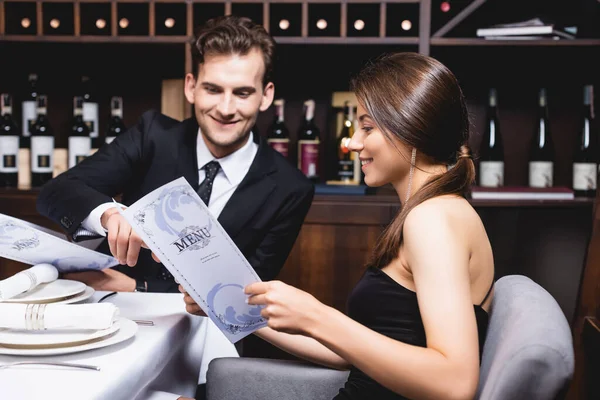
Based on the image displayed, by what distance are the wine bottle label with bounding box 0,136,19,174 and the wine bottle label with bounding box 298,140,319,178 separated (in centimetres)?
109

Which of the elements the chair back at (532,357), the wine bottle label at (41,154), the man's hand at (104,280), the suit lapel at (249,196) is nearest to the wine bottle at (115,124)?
the wine bottle label at (41,154)

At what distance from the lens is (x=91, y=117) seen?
2.52m

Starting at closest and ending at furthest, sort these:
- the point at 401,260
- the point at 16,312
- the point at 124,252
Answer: the point at 16,312 < the point at 401,260 < the point at 124,252

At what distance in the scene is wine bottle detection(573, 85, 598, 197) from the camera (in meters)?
2.37

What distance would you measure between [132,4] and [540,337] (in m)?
2.08

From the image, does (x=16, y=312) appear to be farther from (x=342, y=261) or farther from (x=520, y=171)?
(x=520, y=171)

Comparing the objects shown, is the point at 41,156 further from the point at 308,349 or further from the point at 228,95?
the point at 308,349

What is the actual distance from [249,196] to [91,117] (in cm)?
94

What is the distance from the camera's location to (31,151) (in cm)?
256

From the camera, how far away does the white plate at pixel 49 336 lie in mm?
886

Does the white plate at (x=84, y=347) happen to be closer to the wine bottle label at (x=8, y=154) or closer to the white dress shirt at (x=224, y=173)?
the white dress shirt at (x=224, y=173)

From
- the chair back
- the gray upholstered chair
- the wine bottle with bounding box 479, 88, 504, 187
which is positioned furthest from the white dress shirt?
the chair back

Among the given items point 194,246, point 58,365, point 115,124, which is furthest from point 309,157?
point 58,365

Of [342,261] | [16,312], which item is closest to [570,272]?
[342,261]
